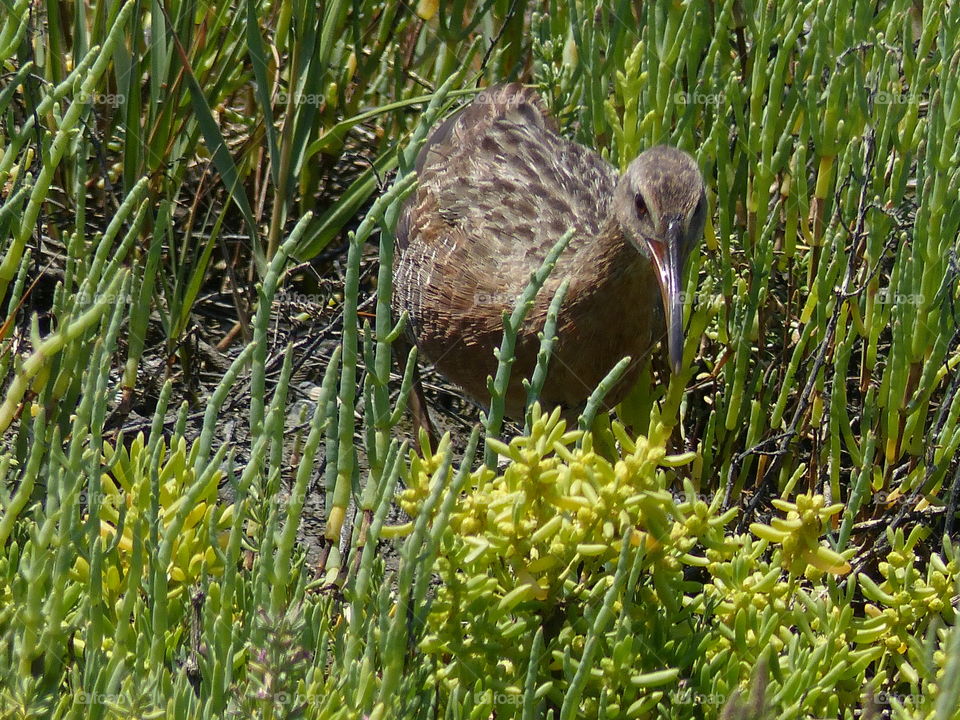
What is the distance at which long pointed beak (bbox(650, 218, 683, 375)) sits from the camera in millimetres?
3119

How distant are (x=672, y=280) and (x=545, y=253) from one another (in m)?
0.57

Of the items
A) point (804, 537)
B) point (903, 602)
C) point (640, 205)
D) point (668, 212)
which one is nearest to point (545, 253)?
point (640, 205)

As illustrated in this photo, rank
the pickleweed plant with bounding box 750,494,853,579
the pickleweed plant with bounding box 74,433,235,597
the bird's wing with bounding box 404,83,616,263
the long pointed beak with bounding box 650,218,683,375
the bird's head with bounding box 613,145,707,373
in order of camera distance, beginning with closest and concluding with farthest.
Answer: the pickleweed plant with bounding box 74,433,235,597 < the pickleweed plant with bounding box 750,494,853,579 < the long pointed beak with bounding box 650,218,683,375 < the bird's head with bounding box 613,145,707,373 < the bird's wing with bounding box 404,83,616,263

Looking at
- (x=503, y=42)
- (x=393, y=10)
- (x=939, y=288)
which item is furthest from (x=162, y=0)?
(x=939, y=288)

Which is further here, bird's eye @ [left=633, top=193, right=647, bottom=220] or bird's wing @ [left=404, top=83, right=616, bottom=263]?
bird's wing @ [left=404, top=83, right=616, bottom=263]

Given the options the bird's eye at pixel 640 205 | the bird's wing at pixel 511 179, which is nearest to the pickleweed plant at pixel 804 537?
the bird's eye at pixel 640 205

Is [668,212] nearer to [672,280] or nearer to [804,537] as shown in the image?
[672,280]

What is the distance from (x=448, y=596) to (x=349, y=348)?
1.54 feet

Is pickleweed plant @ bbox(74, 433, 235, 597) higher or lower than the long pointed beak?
lower

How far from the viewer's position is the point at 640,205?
132 inches

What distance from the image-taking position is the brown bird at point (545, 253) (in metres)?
3.32

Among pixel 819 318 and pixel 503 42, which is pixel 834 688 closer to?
pixel 819 318

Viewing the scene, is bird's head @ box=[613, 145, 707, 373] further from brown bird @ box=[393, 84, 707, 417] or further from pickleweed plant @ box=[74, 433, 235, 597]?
pickleweed plant @ box=[74, 433, 235, 597]

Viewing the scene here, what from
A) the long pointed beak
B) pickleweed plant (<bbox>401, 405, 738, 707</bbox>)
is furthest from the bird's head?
pickleweed plant (<bbox>401, 405, 738, 707</bbox>)
